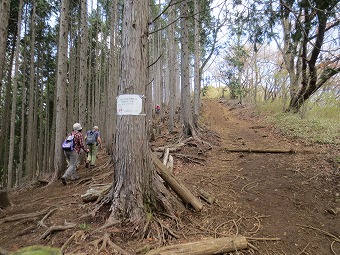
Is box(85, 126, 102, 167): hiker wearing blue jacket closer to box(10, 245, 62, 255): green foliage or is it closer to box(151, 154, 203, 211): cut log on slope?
box(151, 154, 203, 211): cut log on slope

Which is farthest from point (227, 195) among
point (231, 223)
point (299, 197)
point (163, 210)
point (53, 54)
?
point (53, 54)

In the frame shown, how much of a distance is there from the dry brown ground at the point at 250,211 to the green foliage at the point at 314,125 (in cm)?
135

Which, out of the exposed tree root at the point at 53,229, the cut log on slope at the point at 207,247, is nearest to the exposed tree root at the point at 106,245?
the cut log on slope at the point at 207,247

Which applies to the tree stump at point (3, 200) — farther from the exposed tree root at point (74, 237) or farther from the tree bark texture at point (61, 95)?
the exposed tree root at point (74, 237)

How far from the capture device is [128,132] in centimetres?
332

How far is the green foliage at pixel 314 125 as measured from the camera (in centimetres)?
816

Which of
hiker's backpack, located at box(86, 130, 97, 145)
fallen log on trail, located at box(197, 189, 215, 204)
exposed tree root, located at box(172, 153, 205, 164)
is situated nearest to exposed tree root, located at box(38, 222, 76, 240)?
fallen log on trail, located at box(197, 189, 215, 204)

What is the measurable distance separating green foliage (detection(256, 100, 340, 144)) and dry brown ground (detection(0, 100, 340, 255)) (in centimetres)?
135

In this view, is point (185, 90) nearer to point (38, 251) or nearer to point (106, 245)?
point (106, 245)

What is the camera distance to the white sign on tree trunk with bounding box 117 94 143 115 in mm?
3334

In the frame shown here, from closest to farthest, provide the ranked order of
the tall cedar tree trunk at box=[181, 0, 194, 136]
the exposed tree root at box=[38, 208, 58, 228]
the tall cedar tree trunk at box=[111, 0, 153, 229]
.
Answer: the tall cedar tree trunk at box=[111, 0, 153, 229] → the exposed tree root at box=[38, 208, 58, 228] → the tall cedar tree trunk at box=[181, 0, 194, 136]

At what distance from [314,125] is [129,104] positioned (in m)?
9.24

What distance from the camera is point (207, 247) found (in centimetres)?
282

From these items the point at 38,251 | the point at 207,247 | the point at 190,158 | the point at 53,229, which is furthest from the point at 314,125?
the point at 38,251
